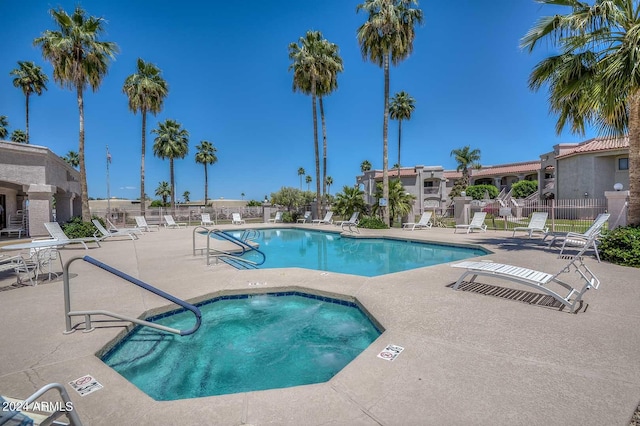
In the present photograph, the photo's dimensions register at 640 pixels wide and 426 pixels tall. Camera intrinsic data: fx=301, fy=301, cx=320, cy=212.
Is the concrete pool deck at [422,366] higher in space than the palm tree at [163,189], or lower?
lower

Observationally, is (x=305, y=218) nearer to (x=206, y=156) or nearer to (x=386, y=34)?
(x=386, y=34)

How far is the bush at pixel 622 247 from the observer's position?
7.26 meters

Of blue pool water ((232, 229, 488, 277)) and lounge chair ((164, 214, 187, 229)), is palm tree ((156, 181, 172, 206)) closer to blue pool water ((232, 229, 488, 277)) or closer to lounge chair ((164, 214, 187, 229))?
lounge chair ((164, 214, 187, 229))

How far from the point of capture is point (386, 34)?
58.2ft

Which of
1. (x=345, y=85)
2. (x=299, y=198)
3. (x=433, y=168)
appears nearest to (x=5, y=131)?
(x=299, y=198)

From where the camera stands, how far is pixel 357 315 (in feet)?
16.1

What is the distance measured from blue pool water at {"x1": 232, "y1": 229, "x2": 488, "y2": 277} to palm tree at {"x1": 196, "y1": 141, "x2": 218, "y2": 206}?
111ft

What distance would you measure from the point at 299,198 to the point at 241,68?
16.7m

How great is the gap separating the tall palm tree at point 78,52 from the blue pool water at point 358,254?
11.2 m

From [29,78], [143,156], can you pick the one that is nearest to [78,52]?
[143,156]

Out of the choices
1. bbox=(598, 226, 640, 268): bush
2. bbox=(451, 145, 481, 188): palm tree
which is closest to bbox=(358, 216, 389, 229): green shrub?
bbox=(598, 226, 640, 268): bush

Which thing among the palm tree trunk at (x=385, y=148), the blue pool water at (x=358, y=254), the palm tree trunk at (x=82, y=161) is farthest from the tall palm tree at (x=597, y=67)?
the palm tree trunk at (x=82, y=161)

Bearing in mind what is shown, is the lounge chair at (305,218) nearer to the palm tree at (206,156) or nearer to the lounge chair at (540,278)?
the lounge chair at (540,278)

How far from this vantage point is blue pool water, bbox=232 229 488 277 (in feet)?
31.2
